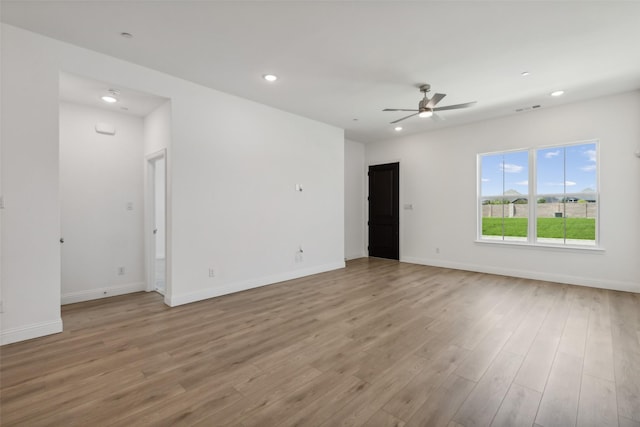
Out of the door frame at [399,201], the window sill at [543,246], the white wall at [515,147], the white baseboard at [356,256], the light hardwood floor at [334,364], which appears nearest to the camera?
→ the light hardwood floor at [334,364]

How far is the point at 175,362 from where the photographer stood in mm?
2451

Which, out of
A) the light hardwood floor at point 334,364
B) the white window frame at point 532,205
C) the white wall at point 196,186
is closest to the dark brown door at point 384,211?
the white wall at point 196,186

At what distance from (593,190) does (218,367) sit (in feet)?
20.3

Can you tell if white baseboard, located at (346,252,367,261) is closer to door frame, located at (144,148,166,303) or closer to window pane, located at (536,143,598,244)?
window pane, located at (536,143,598,244)

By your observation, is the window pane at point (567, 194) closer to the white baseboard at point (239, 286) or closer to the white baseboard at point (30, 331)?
the white baseboard at point (239, 286)

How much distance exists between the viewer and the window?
491cm

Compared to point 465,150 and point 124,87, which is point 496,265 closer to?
point 465,150

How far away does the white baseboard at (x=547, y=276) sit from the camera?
4.52m

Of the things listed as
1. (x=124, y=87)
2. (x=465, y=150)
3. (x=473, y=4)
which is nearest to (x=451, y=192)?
(x=465, y=150)

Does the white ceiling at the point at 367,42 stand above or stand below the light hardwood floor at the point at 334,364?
above

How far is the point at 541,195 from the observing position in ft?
17.4

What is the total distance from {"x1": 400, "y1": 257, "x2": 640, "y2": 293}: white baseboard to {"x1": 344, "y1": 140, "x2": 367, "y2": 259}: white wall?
5.72 feet

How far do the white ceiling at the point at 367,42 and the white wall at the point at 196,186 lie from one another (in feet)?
0.92

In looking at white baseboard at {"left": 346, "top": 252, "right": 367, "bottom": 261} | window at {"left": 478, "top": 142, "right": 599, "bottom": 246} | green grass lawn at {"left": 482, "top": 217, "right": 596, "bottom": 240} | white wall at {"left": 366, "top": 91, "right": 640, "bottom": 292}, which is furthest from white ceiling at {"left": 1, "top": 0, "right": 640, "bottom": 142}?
white baseboard at {"left": 346, "top": 252, "right": 367, "bottom": 261}
